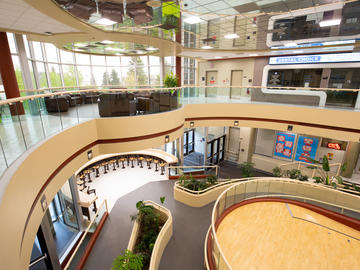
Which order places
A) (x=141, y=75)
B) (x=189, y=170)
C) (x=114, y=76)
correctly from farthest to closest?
(x=141, y=75)
(x=114, y=76)
(x=189, y=170)

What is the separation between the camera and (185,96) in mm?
10062

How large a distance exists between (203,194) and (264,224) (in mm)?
2429

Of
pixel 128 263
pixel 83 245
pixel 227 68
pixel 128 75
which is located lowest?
pixel 83 245

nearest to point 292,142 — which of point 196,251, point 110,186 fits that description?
point 196,251

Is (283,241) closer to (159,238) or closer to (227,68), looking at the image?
(159,238)

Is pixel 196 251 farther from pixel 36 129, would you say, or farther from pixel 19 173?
pixel 36 129

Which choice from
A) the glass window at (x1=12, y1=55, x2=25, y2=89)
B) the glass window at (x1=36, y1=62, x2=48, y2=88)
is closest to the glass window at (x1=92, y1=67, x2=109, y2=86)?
the glass window at (x1=36, y1=62, x2=48, y2=88)

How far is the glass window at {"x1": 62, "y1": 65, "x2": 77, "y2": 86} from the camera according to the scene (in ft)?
38.5

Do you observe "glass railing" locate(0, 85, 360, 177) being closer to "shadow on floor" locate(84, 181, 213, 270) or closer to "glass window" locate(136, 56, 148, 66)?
"shadow on floor" locate(84, 181, 213, 270)

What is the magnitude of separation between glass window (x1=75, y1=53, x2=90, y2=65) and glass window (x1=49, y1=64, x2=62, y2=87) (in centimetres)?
157

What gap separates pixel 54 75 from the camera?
36.2 ft

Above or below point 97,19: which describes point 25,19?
below

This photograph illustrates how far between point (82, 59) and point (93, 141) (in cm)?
919

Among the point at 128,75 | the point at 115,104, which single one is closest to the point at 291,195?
the point at 115,104
